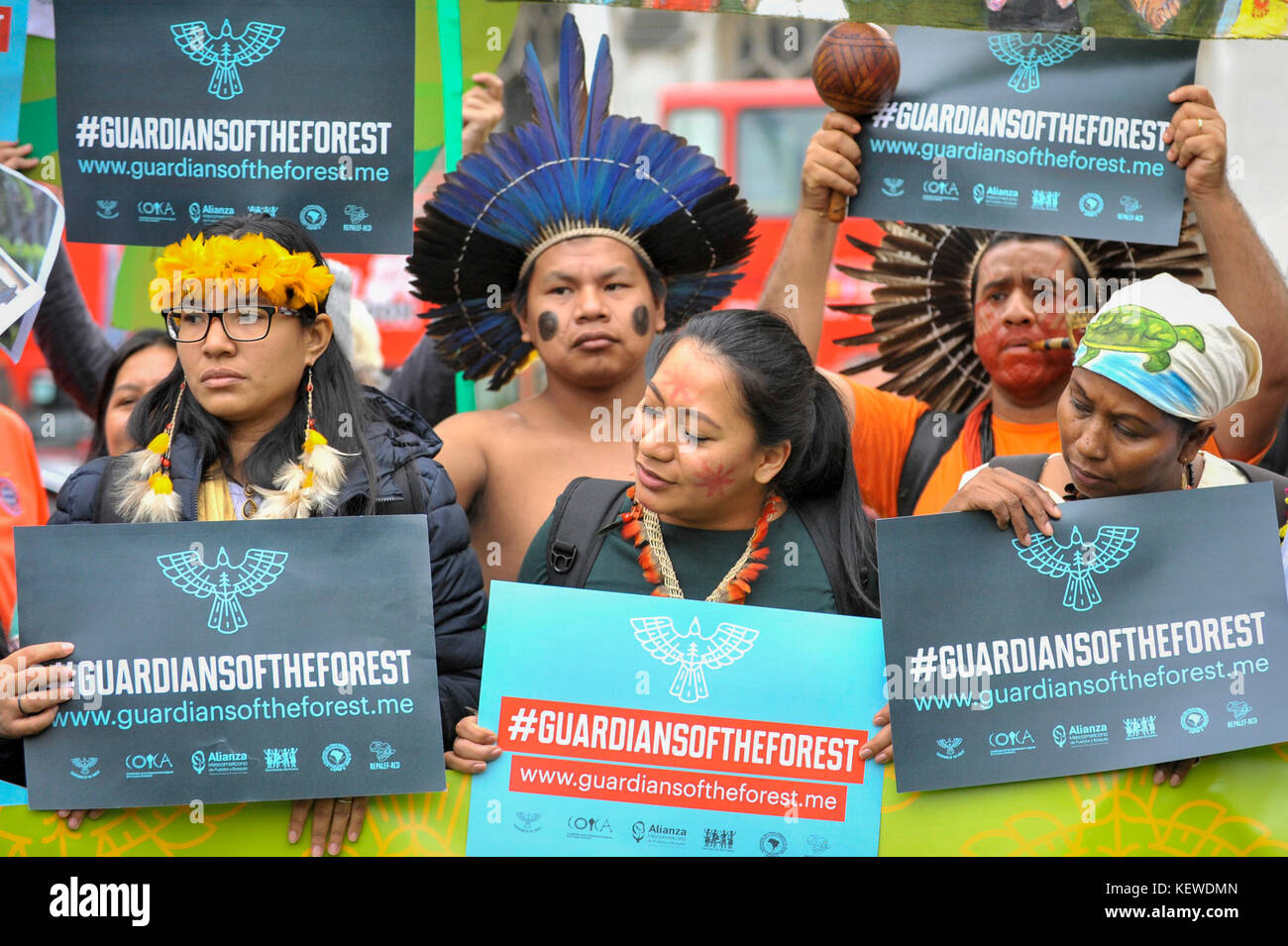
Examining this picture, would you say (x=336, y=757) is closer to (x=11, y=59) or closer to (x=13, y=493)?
(x=13, y=493)

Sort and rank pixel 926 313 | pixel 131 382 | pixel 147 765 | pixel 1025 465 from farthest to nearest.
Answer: pixel 926 313 < pixel 131 382 < pixel 1025 465 < pixel 147 765

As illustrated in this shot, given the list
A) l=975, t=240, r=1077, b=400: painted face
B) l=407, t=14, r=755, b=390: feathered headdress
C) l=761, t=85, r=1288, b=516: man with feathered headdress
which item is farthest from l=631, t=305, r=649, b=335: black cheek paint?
l=975, t=240, r=1077, b=400: painted face

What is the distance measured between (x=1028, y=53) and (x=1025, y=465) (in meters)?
1.12

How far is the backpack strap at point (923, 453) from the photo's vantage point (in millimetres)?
3759

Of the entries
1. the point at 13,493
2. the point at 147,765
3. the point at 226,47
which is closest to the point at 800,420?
the point at 147,765

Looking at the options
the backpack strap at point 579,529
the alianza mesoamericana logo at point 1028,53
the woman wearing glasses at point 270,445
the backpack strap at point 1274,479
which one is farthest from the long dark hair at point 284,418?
the backpack strap at point 1274,479

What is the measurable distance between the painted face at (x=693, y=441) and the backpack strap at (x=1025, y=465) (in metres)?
0.62

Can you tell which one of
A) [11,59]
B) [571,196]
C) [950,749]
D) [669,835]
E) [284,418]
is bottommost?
[669,835]

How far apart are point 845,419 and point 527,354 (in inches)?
47.8

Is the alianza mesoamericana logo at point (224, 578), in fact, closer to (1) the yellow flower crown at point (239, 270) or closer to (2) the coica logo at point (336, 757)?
(2) the coica logo at point (336, 757)

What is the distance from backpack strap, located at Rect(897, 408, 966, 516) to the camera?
148 inches

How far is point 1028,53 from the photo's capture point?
351 centimetres

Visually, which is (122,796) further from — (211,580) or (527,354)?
Answer: (527,354)

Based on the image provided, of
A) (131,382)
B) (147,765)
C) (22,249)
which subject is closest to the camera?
(147,765)
